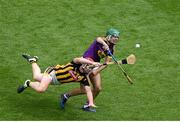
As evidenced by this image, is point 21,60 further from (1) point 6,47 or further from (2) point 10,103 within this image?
(2) point 10,103

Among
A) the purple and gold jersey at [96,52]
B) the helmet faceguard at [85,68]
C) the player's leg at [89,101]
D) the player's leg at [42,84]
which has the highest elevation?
the purple and gold jersey at [96,52]

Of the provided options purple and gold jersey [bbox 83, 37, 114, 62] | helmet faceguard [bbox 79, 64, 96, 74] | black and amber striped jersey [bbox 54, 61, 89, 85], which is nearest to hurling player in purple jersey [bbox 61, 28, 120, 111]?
purple and gold jersey [bbox 83, 37, 114, 62]

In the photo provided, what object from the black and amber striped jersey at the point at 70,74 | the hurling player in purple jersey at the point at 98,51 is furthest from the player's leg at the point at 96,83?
the black and amber striped jersey at the point at 70,74

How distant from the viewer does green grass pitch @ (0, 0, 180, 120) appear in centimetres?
1445

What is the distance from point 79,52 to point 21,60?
190 cm

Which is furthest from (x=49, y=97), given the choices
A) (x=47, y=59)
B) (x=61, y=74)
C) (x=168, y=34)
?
(x=168, y=34)

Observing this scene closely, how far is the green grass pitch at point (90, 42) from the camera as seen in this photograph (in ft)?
47.4

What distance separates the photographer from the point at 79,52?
58.8 ft

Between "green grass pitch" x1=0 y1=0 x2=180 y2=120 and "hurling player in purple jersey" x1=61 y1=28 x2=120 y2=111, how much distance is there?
0.40 meters

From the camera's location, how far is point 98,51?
14.2m

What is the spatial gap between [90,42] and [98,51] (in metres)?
4.38

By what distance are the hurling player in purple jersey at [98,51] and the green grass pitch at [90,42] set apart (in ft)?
1.32

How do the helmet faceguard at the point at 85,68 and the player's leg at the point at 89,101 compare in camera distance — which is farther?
the helmet faceguard at the point at 85,68

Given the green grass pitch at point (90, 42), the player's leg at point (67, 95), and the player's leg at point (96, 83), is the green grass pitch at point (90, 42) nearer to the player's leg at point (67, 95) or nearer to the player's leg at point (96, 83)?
the player's leg at point (67, 95)
